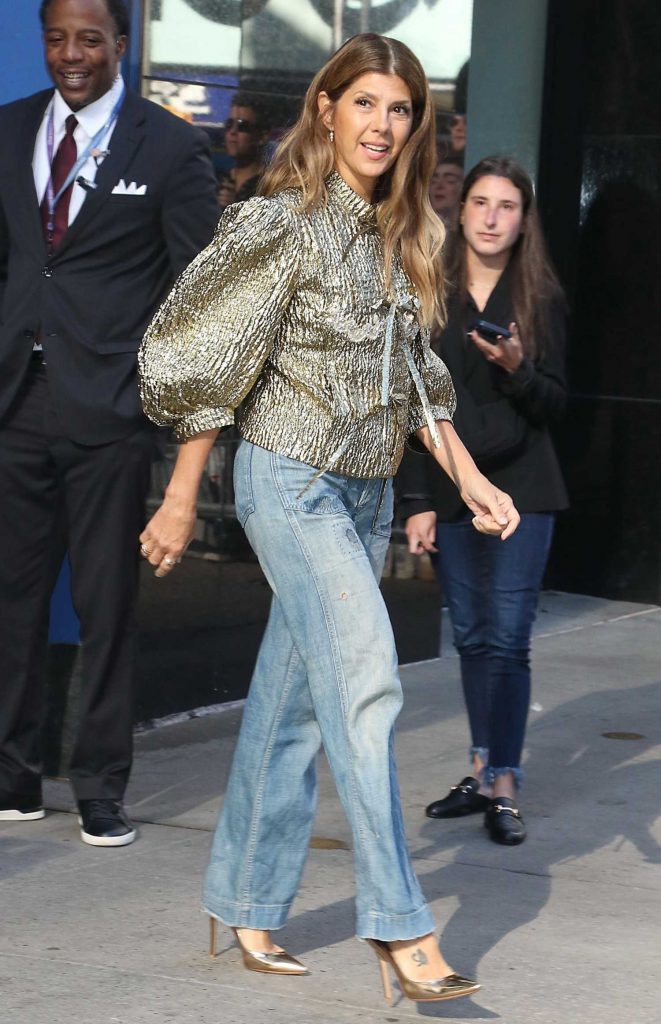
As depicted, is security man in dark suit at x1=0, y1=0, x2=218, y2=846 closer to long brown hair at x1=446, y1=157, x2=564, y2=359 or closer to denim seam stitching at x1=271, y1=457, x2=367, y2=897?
long brown hair at x1=446, y1=157, x2=564, y2=359

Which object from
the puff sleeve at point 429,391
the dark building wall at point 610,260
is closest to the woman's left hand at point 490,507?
the puff sleeve at point 429,391

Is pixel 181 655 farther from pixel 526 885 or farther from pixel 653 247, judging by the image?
pixel 653 247

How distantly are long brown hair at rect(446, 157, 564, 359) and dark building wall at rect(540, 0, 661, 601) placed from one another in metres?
3.88

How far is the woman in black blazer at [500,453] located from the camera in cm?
507

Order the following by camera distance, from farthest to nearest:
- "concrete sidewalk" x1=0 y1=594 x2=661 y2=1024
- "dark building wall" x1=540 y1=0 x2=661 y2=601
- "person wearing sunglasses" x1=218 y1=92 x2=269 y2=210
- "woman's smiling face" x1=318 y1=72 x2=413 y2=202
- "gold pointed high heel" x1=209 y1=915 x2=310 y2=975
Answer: "dark building wall" x1=540 y1=0 x2=661 y2=601, "person wearing sunglasses" x1=218 y1=92 x2=269 y2=210, "gold pointed high heel" x1=209 y1=915 x2=310 y2=975, "concrete sidewalk" x1=0 y1=594 x2=661 y2=1024, "woman's smiling face" x1=318 y1=72 x2=413 y2=202

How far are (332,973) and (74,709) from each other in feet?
5.52

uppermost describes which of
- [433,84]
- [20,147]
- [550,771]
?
[433,84]

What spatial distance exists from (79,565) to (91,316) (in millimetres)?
680

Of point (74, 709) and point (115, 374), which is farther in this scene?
point (74, 709)

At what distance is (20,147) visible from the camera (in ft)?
16.0

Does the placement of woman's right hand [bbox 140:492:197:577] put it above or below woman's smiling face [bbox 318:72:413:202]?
below

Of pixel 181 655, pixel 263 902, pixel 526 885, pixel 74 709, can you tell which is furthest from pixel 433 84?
pixel 263 902

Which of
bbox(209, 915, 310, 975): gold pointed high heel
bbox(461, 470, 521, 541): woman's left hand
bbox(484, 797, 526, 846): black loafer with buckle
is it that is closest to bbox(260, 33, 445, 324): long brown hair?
bbox(461, 470, 521, 541): woman's left hand

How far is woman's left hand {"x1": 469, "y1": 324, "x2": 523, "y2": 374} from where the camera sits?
15.9 ft
